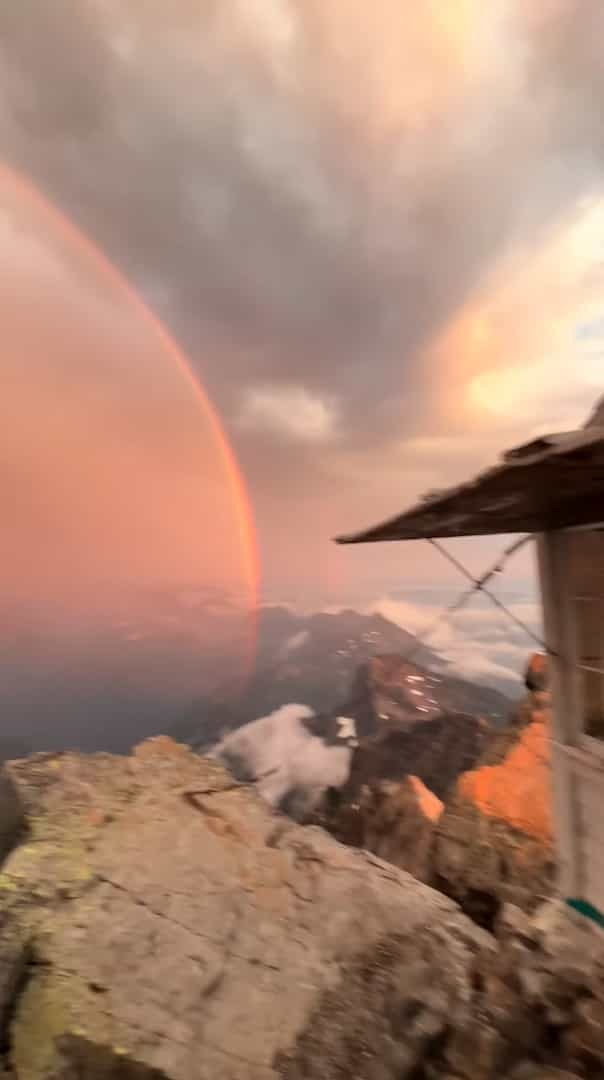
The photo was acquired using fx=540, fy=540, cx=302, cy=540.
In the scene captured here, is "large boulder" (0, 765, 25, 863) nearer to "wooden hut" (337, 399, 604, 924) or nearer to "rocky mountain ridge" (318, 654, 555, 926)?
"wooden hut" (337, 399, 604, 924)

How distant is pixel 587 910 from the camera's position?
479 cm

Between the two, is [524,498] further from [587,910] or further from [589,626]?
[587,910]

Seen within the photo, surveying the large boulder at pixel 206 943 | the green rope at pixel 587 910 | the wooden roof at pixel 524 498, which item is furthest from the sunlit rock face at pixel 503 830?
the wooden roof at pixel 524 498

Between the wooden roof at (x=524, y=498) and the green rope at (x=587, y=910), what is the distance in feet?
11.0

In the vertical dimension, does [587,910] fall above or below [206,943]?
above

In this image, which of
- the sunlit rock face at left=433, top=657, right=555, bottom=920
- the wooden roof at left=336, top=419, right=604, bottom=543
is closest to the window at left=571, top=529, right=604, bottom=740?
the wooden roof at left=336, top=419, right=604, bottom=543

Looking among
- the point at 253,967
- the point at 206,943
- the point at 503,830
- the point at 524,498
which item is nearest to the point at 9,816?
the point at 206,943

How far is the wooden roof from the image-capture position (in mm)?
2527

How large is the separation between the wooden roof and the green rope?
3.35 m

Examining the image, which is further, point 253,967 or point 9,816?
point 9,816

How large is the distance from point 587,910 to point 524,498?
12.9ft

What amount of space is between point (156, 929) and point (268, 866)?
138cm

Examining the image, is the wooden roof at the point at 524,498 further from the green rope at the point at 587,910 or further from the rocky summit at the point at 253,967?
the rocky summit at the point at 253,967

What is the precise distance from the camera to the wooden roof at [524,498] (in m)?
2.53
